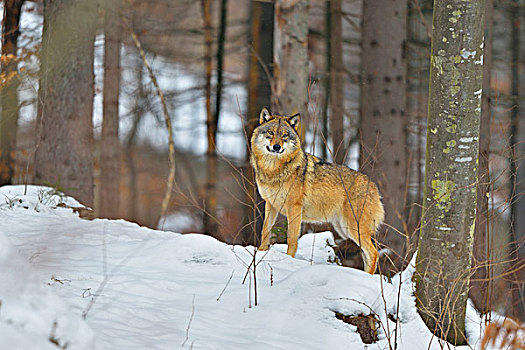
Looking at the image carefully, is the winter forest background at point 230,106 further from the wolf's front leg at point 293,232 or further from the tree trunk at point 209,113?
the wolf's front leg at point 293,232

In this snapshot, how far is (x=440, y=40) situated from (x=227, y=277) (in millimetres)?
2735

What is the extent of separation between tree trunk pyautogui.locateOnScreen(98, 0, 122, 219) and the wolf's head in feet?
23.5

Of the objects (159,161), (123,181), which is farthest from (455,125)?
(123,181)

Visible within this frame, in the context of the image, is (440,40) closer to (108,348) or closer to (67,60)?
(108,348)

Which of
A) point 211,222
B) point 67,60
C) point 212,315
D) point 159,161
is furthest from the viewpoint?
point 159,161

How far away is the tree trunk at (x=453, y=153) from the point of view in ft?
13.3

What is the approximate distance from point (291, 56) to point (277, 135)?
268 cm

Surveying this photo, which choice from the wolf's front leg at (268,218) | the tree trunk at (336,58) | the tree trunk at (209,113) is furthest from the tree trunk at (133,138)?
the wolf's front leg at (268,218)

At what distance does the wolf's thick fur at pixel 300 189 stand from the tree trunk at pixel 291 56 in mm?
2004

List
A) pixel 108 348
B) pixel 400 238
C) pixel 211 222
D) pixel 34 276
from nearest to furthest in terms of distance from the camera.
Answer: pixel 34 276 < pixel 108 348 < pixel 400 238 < pixel 211 222

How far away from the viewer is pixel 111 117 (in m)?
12.2

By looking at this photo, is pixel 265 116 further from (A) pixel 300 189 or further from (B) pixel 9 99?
(B) pixel 9 99

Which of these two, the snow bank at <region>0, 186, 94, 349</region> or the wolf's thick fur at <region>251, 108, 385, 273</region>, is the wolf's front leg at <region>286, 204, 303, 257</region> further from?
the snow bank at <region>0, 186, 94, 349</region>

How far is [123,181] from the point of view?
684 inches
